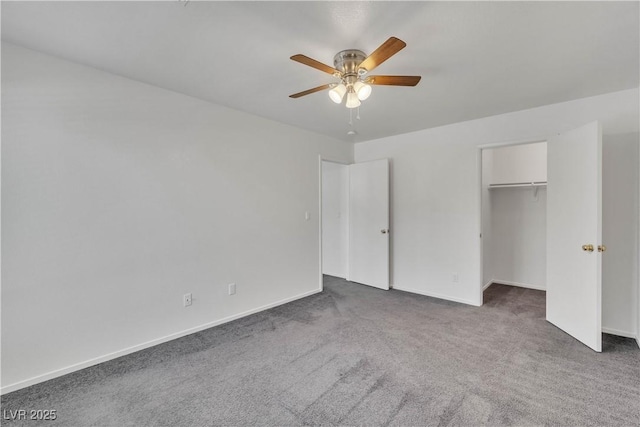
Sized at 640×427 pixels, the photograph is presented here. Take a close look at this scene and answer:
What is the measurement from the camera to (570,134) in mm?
2758

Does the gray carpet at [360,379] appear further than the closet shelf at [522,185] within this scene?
No

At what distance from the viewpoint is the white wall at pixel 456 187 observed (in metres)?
2.73

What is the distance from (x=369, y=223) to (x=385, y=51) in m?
3.12

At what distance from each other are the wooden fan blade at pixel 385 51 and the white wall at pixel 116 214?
1.93m

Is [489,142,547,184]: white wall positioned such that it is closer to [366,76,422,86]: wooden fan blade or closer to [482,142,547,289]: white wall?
[482,142,547,289]: white wall

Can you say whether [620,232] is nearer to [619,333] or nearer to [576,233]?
[576,233]

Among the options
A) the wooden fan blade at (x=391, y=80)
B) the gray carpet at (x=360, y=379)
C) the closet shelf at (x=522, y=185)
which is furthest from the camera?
the closet shelf at (x=522, y=185)

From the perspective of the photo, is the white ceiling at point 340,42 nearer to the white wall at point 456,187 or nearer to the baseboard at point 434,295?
the white wall at point 456,187

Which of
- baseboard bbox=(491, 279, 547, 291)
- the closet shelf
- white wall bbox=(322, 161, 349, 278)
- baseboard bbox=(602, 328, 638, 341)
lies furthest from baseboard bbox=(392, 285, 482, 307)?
the closet shelf

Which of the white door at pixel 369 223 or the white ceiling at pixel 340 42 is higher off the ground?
the white ceiling at pixel 340 42

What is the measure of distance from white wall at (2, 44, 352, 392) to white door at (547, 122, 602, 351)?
3.17 metres

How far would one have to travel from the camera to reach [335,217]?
5031 mm

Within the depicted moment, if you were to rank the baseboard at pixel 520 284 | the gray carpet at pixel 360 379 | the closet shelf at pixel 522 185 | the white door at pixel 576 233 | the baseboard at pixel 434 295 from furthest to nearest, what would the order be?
the baseboard at pixel 520 284 < the closet shelf at pixel 522 185 < the baseboard at pixel 434 295 < the white door at pixel 576 233 < the gray carpet at pixel 360 379

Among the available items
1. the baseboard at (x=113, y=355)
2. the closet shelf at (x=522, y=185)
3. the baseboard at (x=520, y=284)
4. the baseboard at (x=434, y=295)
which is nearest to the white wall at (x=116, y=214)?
the baseboard at (x=113, y=355)
